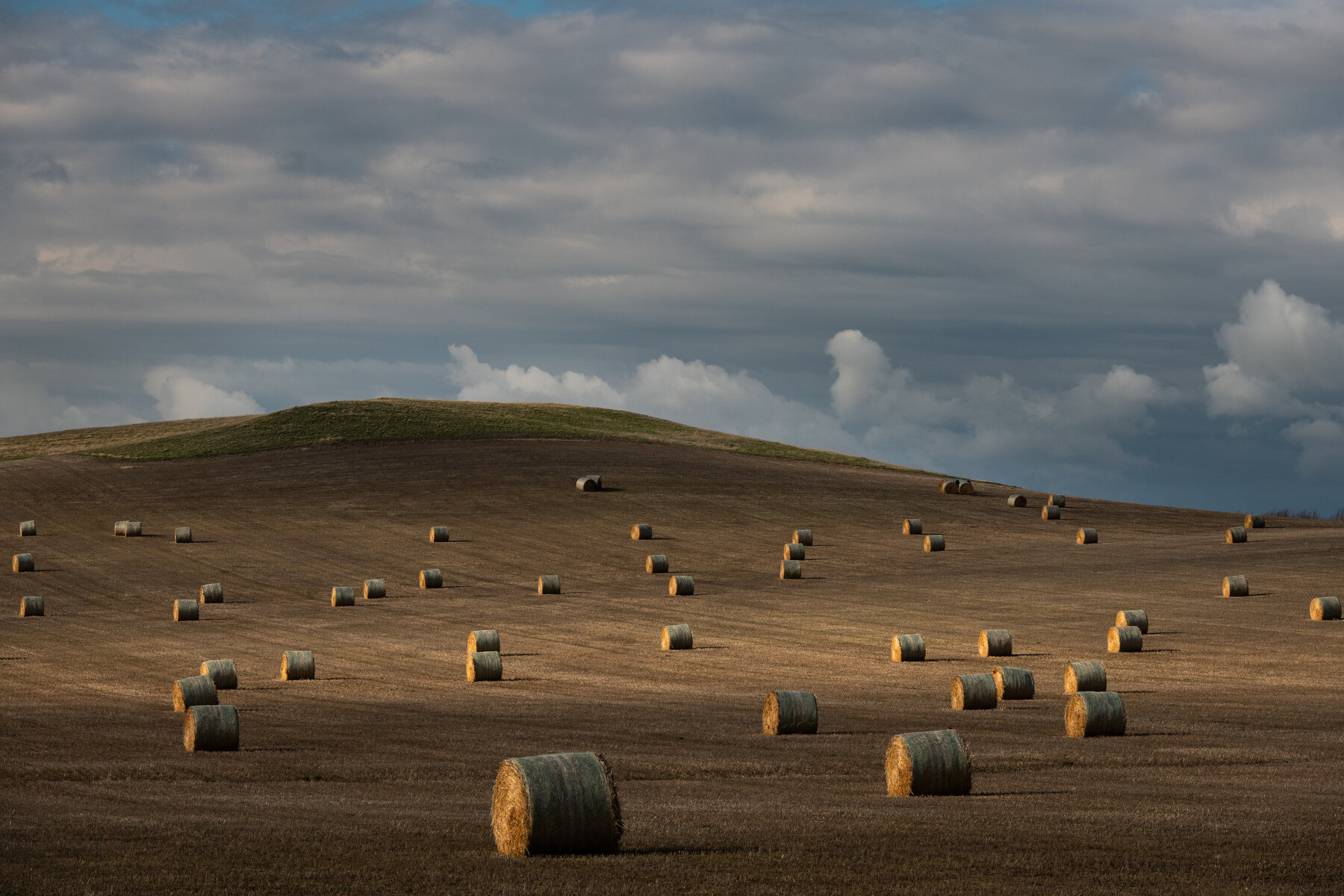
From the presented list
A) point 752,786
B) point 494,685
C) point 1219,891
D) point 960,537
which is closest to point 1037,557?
point 960,537

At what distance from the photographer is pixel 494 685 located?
33.8 metres

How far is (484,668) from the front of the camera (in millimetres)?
34750

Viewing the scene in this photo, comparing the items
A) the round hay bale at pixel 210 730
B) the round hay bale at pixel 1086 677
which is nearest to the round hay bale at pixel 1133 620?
the round hay bale at pixel 1086 677

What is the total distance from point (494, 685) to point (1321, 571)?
37.4 metres

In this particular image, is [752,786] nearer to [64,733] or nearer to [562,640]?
[64,733]

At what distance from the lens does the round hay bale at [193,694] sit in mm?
28109

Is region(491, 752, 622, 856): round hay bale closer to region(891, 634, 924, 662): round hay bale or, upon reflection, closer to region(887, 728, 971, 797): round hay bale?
region(887, 728, 971, 797): round hay bale

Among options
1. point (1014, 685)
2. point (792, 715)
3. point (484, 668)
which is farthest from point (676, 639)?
point (792, 715)

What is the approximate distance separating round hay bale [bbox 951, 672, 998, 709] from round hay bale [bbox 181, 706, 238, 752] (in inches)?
514

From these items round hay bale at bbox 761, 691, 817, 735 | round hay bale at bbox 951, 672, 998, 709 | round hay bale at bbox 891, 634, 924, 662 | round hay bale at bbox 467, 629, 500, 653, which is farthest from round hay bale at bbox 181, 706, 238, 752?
round hay bale at bbox 891, 634, 924, 662

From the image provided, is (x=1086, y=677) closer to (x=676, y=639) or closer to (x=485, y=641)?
(x=676, y=639)

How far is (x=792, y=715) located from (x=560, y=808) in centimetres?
1121

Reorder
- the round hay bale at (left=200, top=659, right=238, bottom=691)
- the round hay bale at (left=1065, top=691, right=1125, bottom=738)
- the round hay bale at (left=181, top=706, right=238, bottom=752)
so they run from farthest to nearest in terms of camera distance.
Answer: the round hay bale at (left=200, top=659, right=238, bottom=691)
the round hay bale at (left=1065, top=691, right=1125, bottom=738)
the round hay bale at (left=181, top=706, right=238, bottom=752)

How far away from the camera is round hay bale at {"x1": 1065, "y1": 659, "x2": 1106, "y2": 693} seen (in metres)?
29.8
